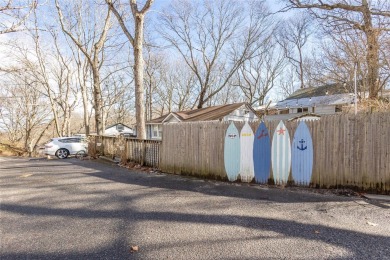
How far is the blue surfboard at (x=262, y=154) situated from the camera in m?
6.61

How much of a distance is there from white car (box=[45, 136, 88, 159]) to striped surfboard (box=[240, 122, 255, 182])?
43.0 feet

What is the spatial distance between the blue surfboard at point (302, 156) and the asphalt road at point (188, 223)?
1.44 feet

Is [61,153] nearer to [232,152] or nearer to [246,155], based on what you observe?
[232,152]

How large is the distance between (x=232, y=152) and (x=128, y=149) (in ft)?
17.6

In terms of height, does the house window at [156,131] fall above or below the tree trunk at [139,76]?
below

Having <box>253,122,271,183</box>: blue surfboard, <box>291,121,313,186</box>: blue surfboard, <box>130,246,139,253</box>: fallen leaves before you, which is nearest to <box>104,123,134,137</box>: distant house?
<box>253,122,271,183</box>: blue surfboard

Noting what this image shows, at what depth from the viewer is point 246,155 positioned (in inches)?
271

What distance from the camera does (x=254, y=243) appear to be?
322cm

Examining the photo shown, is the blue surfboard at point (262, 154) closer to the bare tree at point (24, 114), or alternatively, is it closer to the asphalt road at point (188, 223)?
the asphalt road at point (188, 223)

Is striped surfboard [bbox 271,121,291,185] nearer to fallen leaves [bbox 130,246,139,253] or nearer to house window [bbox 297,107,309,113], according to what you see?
fallen leaves [bbox 130,246,139,253]

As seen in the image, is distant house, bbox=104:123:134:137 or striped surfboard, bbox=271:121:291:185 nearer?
striped surfboard, bbox=271:121:291:185

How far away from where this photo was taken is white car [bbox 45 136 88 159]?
16.4 m

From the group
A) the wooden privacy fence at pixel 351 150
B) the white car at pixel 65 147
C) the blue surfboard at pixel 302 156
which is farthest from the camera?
the white car at pixel 65 147

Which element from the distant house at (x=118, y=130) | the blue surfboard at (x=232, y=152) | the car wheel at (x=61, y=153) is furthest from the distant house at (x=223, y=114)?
the distant house at (x=118, y=130)
